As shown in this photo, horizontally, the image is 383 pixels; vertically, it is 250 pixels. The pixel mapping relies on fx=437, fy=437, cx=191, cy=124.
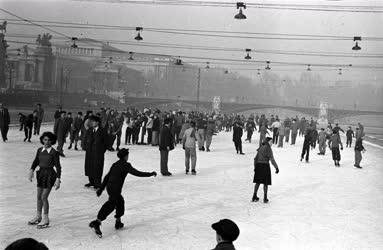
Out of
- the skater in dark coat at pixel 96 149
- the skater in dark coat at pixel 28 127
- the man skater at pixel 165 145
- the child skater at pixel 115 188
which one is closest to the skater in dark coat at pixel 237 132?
the man skater at pixel 165 145

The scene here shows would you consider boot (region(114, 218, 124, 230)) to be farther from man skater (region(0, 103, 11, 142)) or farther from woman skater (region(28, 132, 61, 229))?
man skater (region(0, 103, 11, 142))

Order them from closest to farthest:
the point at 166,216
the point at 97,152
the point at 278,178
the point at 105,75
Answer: the point at 166,216 < the point at 97,152 < the point at 278,178 < the point at 105,75

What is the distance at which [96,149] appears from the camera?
9.22 m

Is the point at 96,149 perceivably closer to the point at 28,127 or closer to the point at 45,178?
the point at 45,178

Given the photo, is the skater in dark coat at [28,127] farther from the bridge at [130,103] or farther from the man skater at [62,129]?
the bridge at [130,103]

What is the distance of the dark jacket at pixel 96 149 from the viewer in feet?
Answer: 30.2

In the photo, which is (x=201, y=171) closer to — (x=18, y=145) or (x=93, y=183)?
(x=93, y=183)

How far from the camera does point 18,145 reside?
1695cm

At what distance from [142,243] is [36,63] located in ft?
282

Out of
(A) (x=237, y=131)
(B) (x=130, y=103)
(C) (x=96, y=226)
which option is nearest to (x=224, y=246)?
Result: (C) (x=96, y=226)

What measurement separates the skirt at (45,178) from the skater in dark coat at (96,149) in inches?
108

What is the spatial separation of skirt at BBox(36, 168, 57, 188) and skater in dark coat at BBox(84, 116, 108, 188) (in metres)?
2.74

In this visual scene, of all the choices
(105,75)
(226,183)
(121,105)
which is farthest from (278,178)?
(105,75)

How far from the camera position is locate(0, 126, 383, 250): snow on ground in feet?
20.7
